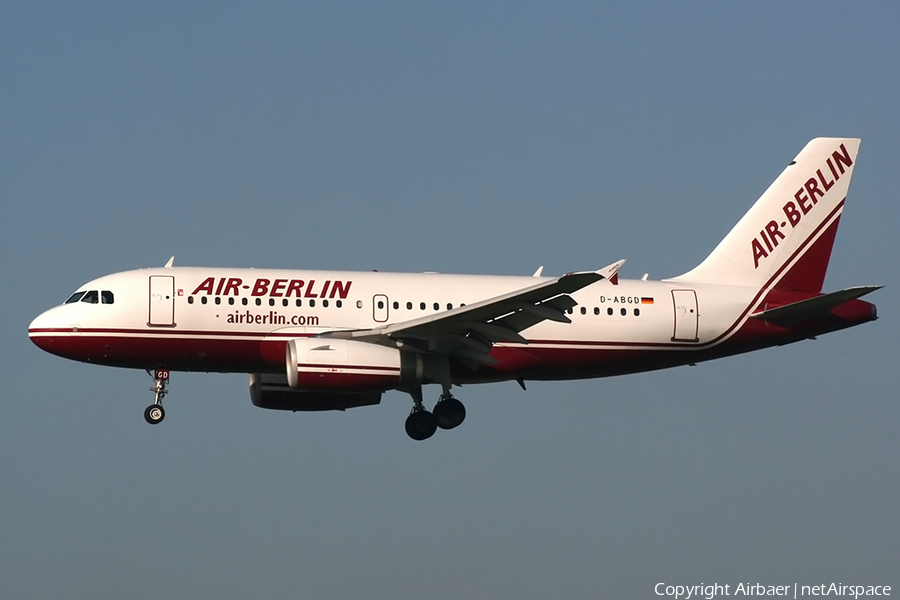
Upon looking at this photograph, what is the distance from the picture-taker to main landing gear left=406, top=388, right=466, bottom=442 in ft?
139

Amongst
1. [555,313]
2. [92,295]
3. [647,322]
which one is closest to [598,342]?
[647,322]

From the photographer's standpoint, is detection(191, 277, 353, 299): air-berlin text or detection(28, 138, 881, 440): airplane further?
detection(191, 277, 353, 299): air-berlin text

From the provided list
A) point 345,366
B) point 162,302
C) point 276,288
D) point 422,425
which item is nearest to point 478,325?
point 345,366

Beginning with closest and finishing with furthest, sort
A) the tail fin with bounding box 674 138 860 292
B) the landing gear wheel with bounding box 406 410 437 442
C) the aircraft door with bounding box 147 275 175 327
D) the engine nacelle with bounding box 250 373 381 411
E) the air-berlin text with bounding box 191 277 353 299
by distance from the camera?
the aircraft door with bounding box 147 275 175 327
the air-berlin text with bounding box 191 277 353 299
the landing gear wheel with bounding box 406 410 437 442
the engine nacelle with bounding box 250 373 381 411
the tail fin with bounding box 674 138 860 292

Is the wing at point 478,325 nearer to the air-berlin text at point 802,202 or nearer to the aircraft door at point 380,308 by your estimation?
the aircraft door at point 380,308

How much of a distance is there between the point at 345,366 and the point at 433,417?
4129 millimetres

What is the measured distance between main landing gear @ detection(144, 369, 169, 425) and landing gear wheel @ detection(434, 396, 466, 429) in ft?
25.8

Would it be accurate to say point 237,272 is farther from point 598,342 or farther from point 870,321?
point 870,321

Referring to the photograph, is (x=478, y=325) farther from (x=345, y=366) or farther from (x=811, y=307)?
(x=811, y=307)

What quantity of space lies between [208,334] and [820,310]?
17932 millimetres

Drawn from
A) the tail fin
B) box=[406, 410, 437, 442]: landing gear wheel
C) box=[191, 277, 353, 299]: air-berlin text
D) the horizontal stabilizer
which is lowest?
box=[406, 410, 437, 442]: landing gear wheel

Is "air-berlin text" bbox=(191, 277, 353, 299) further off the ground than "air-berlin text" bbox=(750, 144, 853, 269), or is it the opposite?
"air-berlin text" bbox=(750, 144, 853, 269)

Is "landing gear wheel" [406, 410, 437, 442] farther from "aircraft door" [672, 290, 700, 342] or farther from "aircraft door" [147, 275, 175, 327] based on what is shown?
"aircraft door" [672, 290, 700, 342]

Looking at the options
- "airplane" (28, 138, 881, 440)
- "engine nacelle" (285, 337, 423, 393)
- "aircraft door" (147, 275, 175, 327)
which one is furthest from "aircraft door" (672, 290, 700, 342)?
"aircraft door" (147, 275, 175, 327)
